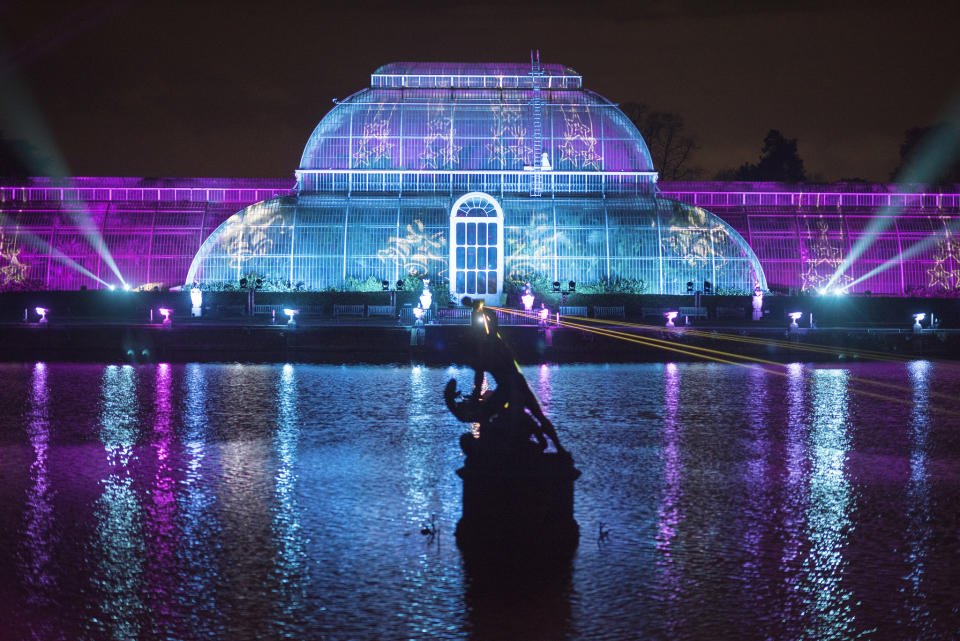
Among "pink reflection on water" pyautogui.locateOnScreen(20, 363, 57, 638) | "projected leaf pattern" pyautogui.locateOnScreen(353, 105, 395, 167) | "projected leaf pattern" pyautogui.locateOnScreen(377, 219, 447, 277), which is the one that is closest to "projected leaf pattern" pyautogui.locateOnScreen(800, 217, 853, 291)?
"projected leaf pattern" pyautogui.locateOnScreen(377, 219, 447, 277)

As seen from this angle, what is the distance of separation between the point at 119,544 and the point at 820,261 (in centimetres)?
5154

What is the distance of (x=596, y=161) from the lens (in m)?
55.5

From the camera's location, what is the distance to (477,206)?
52438 mm

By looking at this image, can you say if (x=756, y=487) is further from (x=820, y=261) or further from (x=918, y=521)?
(x=820, y=261)

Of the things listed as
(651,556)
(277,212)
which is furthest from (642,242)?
(651,556)

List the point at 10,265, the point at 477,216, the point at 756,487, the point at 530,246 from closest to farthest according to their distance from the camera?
the point at 756,487 < the point at 530,246 < the point at 477,216 < the point at 10,265

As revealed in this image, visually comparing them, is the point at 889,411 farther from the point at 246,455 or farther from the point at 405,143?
the point at 405,143

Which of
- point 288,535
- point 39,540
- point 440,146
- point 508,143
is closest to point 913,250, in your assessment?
point 508,143

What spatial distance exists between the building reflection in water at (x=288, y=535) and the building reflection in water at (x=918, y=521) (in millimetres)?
4367

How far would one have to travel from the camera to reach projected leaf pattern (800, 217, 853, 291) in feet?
178

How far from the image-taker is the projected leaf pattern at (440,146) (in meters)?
54.6

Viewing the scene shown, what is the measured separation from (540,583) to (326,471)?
4.64 metres

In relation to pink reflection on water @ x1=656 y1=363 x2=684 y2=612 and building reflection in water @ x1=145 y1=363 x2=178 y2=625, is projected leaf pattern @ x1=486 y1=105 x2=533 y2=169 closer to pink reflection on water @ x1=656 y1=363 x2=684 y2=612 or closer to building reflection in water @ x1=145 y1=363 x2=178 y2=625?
pink reflection on water @ x1=656 y1=363 x2=684 y2=612

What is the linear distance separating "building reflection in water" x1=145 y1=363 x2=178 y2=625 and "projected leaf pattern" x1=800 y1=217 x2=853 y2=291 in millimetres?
45369
